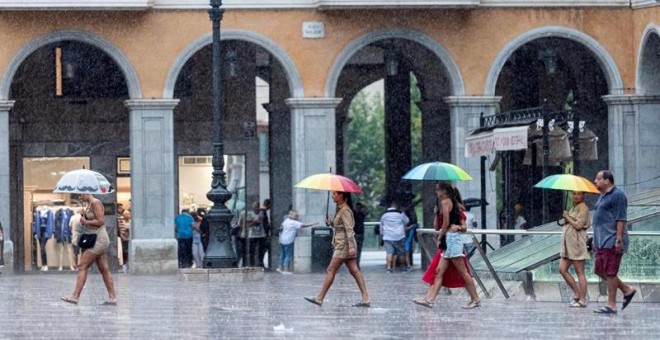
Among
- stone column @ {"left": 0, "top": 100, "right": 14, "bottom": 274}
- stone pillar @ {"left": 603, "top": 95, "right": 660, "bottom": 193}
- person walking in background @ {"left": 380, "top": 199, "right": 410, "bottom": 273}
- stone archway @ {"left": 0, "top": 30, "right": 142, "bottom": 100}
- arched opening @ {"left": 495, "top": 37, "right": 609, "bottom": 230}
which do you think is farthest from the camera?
arched opening @ {"left": 495, "top": 37, "right": 609, "bottom": 230}

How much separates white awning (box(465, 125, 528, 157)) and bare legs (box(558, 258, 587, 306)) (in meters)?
7.08

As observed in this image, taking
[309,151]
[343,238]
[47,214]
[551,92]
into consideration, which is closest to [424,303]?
[343,238]

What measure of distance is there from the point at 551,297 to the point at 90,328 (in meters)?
7.00

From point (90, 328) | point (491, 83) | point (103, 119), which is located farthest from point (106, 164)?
point (90, 328)

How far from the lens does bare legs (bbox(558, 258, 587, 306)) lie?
2131cm

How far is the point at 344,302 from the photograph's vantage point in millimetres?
22891

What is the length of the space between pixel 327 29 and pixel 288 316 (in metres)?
15.0

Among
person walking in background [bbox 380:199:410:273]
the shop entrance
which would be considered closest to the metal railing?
person walking in background [bbox 380:199:410:273]

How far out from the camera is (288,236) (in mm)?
33938

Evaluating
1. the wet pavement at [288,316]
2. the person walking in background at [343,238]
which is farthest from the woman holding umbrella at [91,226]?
the person walking in background at [343,238]

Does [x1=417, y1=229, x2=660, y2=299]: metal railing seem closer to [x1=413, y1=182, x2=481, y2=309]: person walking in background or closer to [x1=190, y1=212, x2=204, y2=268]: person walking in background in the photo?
[x1=413, y1=182, x2=481, y2=309]: person walking in background

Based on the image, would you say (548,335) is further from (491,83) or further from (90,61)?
(90,61)

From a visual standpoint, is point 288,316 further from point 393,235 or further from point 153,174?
point 393,235

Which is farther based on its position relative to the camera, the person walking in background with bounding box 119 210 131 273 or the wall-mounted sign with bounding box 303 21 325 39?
the person walking in background with bounding box 119 210 131 273
